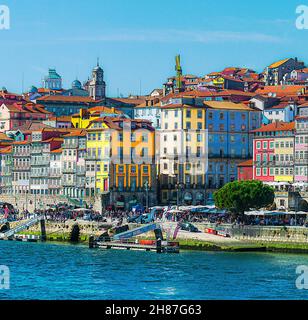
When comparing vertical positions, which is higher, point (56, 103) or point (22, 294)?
point (56, 103)

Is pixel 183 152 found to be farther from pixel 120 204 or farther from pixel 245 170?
pixel 120 204

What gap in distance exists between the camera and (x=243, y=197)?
69375 millimetres

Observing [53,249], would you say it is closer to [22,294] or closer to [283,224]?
[283,224]

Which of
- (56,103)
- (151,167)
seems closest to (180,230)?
(151,167)

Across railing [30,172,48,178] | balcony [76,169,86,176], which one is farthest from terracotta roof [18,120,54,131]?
balcony [76,169,86,176]

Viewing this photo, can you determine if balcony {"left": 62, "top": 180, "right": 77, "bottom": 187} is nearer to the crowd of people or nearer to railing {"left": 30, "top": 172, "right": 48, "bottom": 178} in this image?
the crowd of people

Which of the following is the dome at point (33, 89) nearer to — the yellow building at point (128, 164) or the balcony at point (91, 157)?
the balcony at point (91, 157)

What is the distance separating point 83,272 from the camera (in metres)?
51.0

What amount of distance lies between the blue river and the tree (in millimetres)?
9104

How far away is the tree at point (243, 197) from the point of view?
228 ft

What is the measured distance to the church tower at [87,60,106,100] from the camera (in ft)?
417

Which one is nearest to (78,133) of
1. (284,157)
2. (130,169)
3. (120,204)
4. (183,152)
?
(130,169)

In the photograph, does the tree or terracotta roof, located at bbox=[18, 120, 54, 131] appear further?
terracotta roof, located at bbox=[18, 120, 54, 131]
